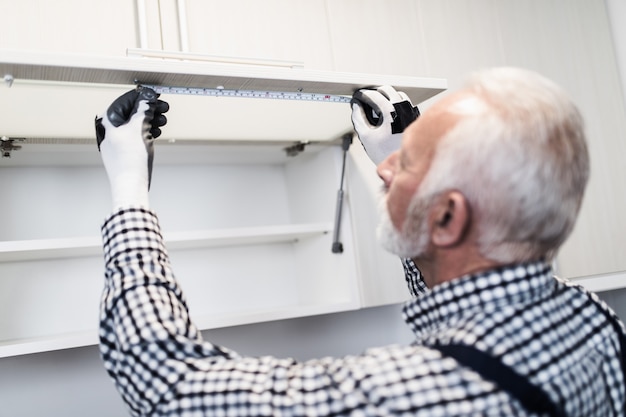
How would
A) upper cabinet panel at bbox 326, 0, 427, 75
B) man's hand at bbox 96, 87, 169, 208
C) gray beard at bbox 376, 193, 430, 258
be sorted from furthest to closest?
1. upper cabinet panel at bbox 326, 0, 427, 75
2. man's hand at bbox 96, 87, 169, 208
3. gray beard at bbox 376, 193, 430, 258

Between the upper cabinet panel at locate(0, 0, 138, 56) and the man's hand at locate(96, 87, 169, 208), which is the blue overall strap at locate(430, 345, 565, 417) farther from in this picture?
the upper cabinet panel at locate(0, 0, 138, 56)

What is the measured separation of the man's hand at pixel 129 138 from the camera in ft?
2.44

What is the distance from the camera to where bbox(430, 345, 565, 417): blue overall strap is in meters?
0.53

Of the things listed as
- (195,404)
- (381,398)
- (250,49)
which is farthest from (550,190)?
(250,49)

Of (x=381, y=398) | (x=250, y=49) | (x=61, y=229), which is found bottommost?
(x=381, y=398)

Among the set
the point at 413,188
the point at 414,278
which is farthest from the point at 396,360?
the point at 414,278

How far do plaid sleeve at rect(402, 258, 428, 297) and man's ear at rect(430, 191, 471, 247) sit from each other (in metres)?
0.34

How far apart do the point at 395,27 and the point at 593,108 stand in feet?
2.01

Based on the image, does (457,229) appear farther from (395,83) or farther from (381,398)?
(395,83)

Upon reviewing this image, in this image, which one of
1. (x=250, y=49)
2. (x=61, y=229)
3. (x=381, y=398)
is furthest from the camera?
(x=61, y=229)

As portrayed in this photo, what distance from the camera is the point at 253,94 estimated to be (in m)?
0.87

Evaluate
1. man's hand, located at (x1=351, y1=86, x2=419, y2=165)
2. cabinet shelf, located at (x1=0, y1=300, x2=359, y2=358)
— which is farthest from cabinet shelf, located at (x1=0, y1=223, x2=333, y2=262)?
man's hand, located at (x1=351, y1=86, x2=419, y2=165)

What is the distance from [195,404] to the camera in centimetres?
57

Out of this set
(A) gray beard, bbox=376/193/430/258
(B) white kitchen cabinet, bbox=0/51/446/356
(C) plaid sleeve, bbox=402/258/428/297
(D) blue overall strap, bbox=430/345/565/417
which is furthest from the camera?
(C) plaid sleeve, bbox=402/258/428/297
